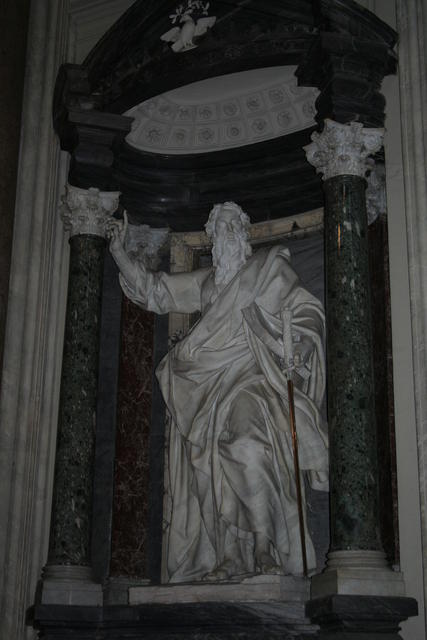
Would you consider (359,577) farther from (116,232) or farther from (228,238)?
(116,232)

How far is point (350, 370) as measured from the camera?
23.1ft

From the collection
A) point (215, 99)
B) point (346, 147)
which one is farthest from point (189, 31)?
point (346, 147)

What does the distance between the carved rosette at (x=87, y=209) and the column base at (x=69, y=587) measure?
2.85 meters

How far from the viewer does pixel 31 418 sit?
8.57m

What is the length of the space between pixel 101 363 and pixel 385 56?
11.8ft

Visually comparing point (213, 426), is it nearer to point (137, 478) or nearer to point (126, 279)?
point (137, 478)

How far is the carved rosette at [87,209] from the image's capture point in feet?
28.2

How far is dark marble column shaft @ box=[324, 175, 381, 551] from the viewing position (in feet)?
22.2

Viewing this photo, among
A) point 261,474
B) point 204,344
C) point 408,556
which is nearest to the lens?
point 408,556

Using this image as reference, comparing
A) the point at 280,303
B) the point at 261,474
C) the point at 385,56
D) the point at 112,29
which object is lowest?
the point at 261,474

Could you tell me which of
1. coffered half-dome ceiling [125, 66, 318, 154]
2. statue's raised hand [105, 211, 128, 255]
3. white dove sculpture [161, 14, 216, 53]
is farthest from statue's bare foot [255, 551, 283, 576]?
white dove sculpture [161, 14, 216, 53]

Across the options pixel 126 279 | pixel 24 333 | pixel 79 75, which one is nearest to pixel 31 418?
pixel 24 333

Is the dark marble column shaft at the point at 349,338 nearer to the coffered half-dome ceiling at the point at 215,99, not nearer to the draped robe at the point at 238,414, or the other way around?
the coffered half-dome ceiling at the point at 215,99

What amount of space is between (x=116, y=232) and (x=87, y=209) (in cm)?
32
